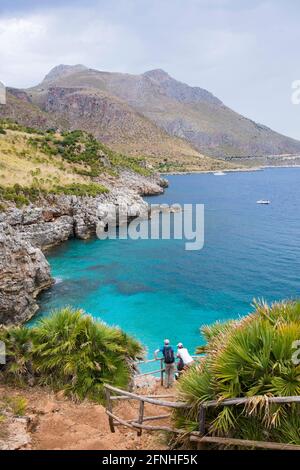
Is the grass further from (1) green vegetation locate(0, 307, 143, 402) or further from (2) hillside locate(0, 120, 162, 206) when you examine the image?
(1) green vegetation locate(0, 307, 143, 402)

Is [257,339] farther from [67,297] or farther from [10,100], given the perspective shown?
[10,100]

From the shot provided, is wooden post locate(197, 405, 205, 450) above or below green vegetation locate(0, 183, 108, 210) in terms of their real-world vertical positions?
below

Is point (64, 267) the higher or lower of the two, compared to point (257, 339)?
lower

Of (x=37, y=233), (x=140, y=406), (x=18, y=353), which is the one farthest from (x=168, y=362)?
(x=37, y=233)

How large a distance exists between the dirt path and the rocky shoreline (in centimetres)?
1303

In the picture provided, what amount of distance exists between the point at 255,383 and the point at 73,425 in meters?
4.92

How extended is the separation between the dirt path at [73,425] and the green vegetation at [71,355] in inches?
15.3

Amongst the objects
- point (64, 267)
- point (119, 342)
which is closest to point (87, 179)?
point (64, 267)

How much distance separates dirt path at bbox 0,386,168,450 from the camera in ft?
26.7

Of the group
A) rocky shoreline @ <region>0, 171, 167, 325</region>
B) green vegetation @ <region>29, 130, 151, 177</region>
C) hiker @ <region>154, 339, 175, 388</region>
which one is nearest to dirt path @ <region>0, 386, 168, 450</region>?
hiker @ <region>154, 339, 175, 388</region>

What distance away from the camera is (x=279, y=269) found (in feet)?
108

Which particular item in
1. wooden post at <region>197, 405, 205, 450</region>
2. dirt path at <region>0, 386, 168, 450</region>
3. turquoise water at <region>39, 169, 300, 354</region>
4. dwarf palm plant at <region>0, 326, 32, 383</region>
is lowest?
turquoise water at <region>39, 169, 300, 354</region>

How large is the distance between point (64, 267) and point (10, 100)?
610ft

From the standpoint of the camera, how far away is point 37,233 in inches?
1563
